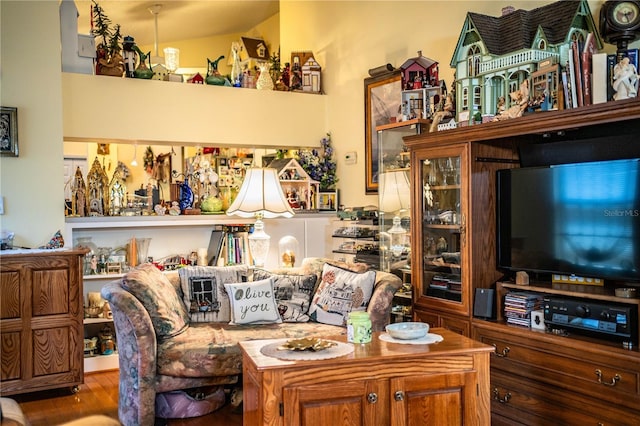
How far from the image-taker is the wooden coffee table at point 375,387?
2.33m

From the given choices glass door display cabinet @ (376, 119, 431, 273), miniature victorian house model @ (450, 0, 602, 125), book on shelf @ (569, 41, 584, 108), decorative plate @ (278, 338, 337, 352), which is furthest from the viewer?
glass door display cabinet @ (376, 119, 431, 273)

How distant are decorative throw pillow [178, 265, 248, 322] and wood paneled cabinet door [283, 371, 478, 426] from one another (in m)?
1.69

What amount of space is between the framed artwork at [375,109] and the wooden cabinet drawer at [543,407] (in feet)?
7.24

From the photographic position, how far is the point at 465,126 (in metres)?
3.43

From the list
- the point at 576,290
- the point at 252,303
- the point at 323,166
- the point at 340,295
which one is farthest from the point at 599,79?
the point at 323,166

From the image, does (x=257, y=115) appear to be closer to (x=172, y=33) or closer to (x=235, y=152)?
(x=235, y=152)

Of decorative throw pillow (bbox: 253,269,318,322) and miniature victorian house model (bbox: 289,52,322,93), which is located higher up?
miniature victorian house model (bbox: 289,52,322,93)

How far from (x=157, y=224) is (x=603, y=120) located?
345cm

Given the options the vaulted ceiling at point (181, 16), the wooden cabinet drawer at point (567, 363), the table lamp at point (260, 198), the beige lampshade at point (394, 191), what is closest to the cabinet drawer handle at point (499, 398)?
the wooden cabinet drawer at point (567, 363)

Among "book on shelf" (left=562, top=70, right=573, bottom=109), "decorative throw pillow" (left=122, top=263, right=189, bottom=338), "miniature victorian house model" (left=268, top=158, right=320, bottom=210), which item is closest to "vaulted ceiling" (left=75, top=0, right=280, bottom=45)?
"miniature victorian house model" (left=268, top=158, right=320, bottom=210)

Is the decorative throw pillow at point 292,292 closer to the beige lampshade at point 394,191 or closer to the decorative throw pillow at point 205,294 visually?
the decorative throw pillow at point 205,294

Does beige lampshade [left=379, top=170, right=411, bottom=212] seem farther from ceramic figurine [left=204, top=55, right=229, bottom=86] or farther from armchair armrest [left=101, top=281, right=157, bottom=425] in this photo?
armchair armrest [left=101, top=281, right=157, bottom=425]

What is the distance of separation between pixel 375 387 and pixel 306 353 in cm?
32

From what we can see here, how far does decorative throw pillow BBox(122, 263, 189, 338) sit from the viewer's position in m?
3.41
